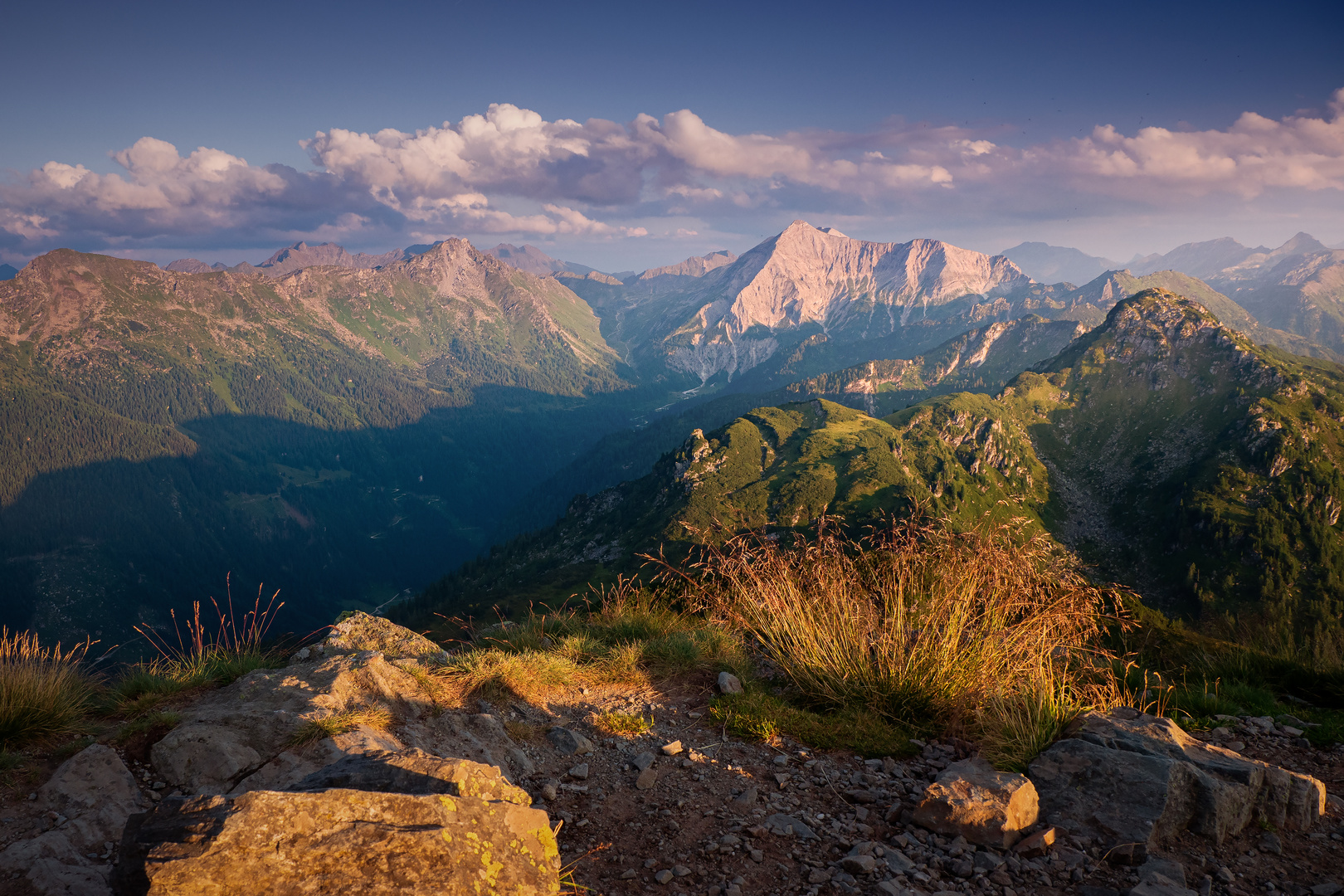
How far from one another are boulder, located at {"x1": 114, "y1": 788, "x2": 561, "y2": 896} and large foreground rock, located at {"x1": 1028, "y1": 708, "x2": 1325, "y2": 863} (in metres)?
4.70

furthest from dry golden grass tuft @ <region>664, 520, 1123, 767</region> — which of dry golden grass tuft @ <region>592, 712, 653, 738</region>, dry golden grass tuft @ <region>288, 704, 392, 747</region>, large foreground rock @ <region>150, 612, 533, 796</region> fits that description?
dry golden grass tuft @ <region>288, 704, 392, 747</region>

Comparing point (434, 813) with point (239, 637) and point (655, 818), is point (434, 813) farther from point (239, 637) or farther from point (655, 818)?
point (239, 637)

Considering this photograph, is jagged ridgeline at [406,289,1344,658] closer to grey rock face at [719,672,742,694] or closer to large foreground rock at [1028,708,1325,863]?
grey rock face at [719,672,742,694]

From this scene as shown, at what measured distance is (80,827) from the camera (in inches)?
184

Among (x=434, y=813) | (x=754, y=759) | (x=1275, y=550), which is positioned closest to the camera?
(x=434, y=813)

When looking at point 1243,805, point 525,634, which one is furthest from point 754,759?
point 525,634

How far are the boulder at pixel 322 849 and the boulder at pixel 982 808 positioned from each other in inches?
136

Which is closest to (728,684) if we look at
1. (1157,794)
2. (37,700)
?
(1157,794)

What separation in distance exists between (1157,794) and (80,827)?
9.06m

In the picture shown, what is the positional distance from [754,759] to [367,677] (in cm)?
479

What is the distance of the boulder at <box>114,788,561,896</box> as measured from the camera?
10.4 feet

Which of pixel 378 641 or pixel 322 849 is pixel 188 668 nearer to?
pixel 378 641

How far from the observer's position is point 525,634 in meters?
10.4

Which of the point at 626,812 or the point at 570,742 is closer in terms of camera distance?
the point at 626,812
